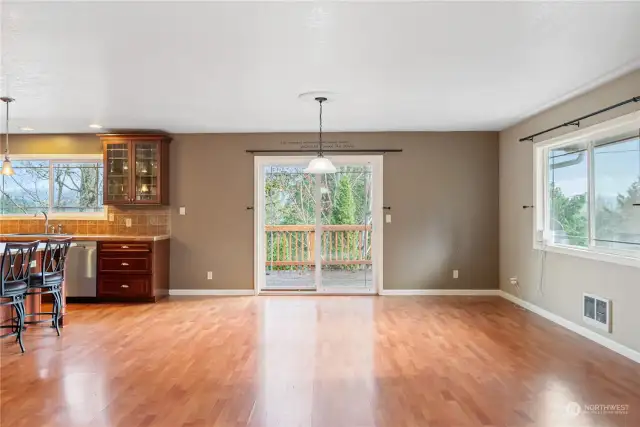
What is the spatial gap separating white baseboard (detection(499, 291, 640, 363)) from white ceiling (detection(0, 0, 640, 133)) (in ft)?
7.29

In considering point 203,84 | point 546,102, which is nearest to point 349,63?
point 203,84

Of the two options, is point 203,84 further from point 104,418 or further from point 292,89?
point 104,418

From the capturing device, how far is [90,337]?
13.6ft

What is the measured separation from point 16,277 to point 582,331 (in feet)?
16.9

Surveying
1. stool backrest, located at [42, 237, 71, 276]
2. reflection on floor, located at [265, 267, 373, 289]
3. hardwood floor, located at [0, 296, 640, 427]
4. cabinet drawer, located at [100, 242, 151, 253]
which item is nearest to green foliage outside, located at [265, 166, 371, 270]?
reflection on floor, located at [265, 267, 373, 289]

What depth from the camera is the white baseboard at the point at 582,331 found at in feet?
11.8

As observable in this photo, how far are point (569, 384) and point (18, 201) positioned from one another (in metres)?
7.04

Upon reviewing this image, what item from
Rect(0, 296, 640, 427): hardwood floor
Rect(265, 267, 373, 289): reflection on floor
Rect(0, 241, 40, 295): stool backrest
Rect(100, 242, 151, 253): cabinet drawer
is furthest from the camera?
Rect(265, 267, 373, 289): reflection on floor

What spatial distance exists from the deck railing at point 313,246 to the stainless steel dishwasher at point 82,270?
2.32 meters

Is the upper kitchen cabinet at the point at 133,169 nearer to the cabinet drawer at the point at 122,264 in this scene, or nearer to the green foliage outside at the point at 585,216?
the cabinet drawer at the point at 122,264

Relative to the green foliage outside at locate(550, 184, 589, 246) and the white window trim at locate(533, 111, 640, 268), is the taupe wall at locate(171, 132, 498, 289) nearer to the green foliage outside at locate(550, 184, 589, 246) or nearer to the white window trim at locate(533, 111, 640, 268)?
the white window trim at locate(533, 111, 640, 268)

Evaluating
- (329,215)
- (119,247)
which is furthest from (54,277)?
(329,215)

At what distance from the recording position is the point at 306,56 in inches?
127
